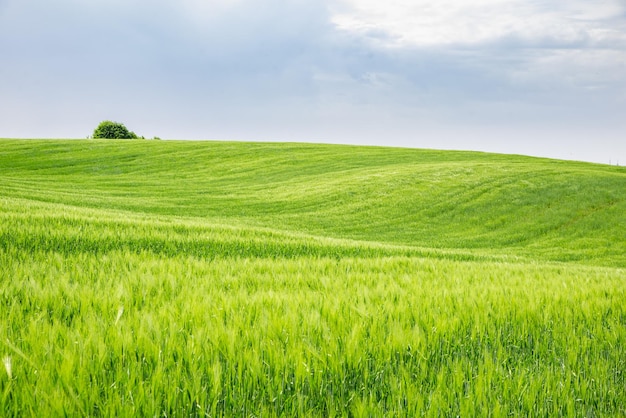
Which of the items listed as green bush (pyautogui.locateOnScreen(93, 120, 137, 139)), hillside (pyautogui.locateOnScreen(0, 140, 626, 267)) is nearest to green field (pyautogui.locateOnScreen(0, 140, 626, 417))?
hillside (pyautogui.locateOnScreen(0, 140, 626, 267))

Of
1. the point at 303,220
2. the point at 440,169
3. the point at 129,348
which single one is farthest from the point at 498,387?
the point at 440,169

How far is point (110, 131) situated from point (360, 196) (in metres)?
82.5

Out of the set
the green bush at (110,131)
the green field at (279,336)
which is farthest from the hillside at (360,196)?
the green bush at (110,131)

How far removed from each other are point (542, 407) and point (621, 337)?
152 cm

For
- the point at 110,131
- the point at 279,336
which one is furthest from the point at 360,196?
the point at 110,131

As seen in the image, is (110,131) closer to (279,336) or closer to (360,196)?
(360,196)

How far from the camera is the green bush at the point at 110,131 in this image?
96562 mm

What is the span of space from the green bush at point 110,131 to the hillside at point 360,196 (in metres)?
42.1

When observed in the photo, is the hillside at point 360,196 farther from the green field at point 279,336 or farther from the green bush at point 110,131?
the green bush at point 110,131

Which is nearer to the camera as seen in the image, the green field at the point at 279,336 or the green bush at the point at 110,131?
the green field at the point at 279,336

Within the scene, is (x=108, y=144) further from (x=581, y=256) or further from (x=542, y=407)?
(x=542, y=407)

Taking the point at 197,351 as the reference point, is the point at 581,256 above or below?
below

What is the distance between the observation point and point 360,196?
113 feet

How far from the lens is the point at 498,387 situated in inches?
80.9
